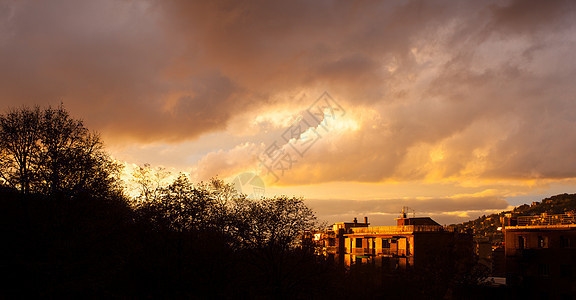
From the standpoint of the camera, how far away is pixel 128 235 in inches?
1905

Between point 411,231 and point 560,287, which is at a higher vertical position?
point 411,231

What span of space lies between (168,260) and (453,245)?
50.9 m

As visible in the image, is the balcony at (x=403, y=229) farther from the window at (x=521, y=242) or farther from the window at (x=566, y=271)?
the window at (x=566, y=271)

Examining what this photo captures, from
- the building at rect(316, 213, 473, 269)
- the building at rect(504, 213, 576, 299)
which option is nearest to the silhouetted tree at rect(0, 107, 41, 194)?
the building at rect(316, 213, 473, 269)

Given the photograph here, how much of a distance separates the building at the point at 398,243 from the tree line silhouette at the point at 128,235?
18.3 metres

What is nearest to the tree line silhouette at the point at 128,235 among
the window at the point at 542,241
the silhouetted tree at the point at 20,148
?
the silhouetted tree at the point at 20,148

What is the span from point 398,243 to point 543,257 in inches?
1272

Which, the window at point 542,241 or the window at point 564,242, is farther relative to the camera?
the window at point 542,241

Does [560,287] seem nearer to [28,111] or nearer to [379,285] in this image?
[379,285]

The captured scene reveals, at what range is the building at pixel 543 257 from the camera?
69062 mm

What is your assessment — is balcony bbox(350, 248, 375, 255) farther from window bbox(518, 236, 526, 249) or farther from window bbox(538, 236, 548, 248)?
window bbox(538, 236, 548, 248)

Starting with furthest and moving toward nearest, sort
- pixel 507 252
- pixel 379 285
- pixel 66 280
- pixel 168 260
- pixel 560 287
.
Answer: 1. pixel 379 285
2. pixel 507 252
3. pixel 560 287
4. pixel 168 260
5. pixel 66 280

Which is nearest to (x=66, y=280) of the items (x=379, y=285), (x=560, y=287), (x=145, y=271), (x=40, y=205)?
(x=40, y=205)

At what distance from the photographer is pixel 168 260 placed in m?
53.1
